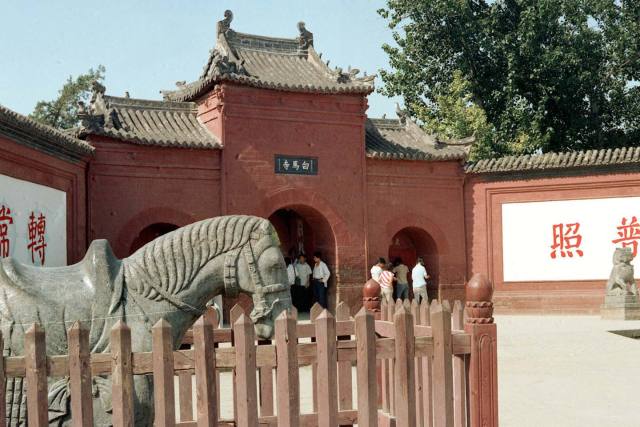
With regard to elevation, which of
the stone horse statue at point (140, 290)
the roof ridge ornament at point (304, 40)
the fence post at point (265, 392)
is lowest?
the fence post at point (265, 392)

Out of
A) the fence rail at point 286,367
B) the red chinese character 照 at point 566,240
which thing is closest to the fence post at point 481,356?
the fence rail at point 286,367

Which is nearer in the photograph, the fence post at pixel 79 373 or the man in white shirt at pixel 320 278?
the fence post at pixel 79 373

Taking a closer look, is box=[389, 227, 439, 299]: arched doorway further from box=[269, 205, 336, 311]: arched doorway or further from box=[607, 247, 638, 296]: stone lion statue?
box=[607, 247, 638, 296]: stone lion statue

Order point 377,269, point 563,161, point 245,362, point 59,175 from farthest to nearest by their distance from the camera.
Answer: point 563,161 → point 377,269 → point 59,175 → point 245,362

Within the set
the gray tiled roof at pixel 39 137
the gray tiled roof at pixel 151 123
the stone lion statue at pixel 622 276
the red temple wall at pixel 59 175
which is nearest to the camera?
the gray tiled roof at pixel 39 137

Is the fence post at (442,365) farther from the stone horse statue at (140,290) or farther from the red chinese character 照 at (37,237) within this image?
the red chinese character 照 at (37,237)

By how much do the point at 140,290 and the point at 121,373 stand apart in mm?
659

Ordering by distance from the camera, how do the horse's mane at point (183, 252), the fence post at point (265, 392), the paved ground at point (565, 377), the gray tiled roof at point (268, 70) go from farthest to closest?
1. the gray tiled roof at point (268, 70)
2. the paved ground at point (565, 377)
3. the fence post at point (265, 392)
4. the horse's mane at point (183, 252)

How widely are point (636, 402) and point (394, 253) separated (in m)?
11.9

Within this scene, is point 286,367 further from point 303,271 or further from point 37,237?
point 303,271

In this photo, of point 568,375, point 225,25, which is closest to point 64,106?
point 225,25

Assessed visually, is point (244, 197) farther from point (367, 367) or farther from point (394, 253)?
point (367, 367)

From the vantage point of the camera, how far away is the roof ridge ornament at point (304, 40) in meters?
18.7

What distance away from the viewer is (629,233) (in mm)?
17375
